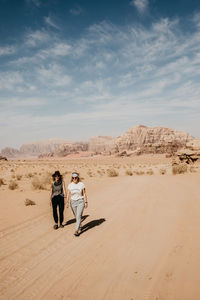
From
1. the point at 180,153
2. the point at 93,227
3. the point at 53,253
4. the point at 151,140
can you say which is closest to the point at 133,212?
the point at 93,227

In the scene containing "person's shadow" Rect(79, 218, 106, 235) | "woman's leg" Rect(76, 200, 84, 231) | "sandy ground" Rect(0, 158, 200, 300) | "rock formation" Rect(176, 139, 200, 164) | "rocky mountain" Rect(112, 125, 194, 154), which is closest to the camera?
"sandy ground" Rect(0, 158, 200, 300)

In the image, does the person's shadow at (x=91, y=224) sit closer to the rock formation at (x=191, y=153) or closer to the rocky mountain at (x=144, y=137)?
the rock formation at (x=191, y=153)

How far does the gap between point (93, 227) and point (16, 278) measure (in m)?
2.81

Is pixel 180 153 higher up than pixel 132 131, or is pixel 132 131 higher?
pixel 132 131

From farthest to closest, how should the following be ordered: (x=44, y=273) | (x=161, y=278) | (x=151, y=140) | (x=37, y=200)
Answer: (x=151, y=140) < (x=37, y=200) < (x=44, y=273) < (x=161, y=278)

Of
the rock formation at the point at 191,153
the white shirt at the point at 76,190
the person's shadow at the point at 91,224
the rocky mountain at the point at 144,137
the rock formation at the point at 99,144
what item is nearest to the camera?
the white shirt at the point at 76,190

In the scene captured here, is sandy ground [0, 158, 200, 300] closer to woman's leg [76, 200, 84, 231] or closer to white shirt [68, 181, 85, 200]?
woman's leg [76, 200, 84, 231]

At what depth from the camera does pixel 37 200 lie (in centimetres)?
1041

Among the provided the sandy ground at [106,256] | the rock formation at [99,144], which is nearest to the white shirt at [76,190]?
the sandy ground at [106,256]

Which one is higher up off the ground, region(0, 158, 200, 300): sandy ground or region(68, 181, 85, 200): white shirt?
region(68, 181, 85, 200): white shirt

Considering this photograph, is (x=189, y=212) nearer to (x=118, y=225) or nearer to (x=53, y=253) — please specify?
(x=118, y=225)

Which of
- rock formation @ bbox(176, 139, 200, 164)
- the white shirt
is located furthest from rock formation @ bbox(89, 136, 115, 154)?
the white shirt

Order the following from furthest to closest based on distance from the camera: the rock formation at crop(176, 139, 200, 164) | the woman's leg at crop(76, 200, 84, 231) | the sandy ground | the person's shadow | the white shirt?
the rock formation at crop(176, 139, 200, 164), the person's shadow, the white shirt, the woman's leg at crop(76, 200, 84, 231), the sandy ground

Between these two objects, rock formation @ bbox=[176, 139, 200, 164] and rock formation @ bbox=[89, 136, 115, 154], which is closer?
rock formation @ bbox=[176, 139, 200, 164]
